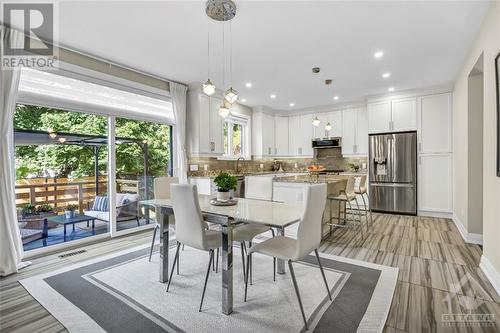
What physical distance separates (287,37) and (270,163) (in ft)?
15.7

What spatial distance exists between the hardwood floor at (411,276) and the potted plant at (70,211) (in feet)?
1.71

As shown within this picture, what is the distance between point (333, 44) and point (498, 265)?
2.93m

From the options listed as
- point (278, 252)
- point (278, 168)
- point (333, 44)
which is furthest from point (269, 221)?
point (278, 168)

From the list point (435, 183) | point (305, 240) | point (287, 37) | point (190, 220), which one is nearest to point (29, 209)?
point (190, 220)

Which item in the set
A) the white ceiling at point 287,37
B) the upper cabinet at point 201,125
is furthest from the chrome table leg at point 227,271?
the upper cabinet at point 201,125

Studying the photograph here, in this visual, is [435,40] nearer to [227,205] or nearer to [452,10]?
[452,10]

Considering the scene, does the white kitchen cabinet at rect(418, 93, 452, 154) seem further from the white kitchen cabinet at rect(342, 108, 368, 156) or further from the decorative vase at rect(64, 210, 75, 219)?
the decorative vase at rect(64, 210, 75, 219)

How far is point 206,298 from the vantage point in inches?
86.5

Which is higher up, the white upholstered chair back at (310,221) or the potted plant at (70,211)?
the white upholstered chair back at (310,221)

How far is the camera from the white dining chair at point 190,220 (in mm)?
2066

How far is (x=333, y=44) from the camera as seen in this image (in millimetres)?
3260

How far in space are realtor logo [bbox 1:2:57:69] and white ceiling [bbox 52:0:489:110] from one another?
0.51 feet

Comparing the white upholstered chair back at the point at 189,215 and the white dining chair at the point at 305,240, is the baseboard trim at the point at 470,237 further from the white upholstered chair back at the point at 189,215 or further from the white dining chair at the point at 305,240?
the white upholstered chair back at the point at 189,215

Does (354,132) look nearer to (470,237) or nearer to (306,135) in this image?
(306,135)
